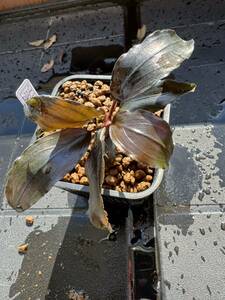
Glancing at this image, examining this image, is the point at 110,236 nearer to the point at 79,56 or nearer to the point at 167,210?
the point at 167,210

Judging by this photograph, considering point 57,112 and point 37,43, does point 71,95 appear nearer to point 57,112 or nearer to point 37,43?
point 57,112

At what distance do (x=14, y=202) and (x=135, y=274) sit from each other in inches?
18.3

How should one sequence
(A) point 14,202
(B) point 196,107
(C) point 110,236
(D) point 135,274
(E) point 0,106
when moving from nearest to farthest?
(A) point 14,202 < (D) point 135,274 < (C) point 110,236 < (B) point 196,107 < (E) point 0,106

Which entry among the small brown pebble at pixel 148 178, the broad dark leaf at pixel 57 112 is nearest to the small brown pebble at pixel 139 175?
the small brown pebble at pixel 148 178

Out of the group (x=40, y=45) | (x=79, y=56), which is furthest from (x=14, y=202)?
(x=40, y=45)

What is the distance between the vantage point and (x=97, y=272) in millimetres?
1246

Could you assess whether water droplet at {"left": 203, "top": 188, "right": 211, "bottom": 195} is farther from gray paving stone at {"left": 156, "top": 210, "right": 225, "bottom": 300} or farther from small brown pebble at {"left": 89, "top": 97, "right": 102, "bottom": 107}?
small brown pebble at {"left": 89, "top": 97, "right": 102, "bottom": 107}

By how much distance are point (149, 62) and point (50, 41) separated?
3.35 feet

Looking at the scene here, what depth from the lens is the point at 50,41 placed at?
1869 millimetres

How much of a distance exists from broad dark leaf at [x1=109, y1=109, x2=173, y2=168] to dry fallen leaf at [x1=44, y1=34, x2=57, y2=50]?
3.42 feet

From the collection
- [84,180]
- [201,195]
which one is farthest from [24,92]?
[201,195]

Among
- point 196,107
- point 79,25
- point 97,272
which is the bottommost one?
point 97,272

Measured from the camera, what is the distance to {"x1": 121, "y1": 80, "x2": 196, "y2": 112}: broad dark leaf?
942mm

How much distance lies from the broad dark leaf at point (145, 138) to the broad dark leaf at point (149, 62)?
7cm
